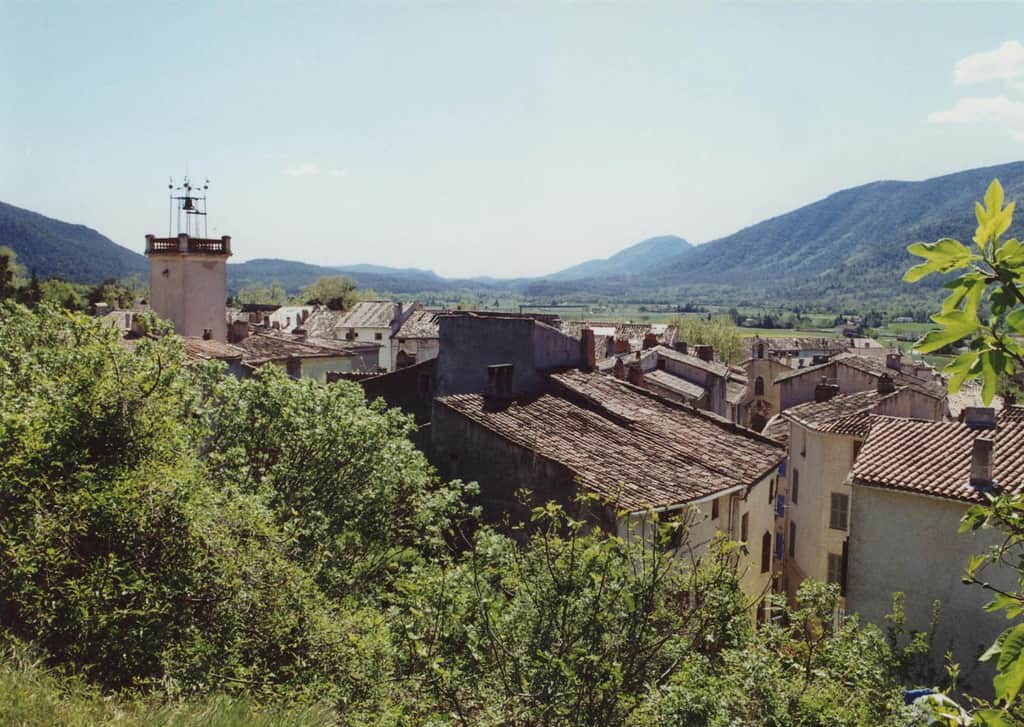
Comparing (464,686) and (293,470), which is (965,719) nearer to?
(464,686)

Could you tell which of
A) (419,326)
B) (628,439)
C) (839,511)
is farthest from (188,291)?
(419,326)

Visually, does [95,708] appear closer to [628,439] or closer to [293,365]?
[628,439]

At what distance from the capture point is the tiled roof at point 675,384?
37.6 m

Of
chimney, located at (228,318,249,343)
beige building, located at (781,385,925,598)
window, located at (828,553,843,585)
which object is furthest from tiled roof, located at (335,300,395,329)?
window, located at (828,553,843,585)

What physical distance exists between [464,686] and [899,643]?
12.8m

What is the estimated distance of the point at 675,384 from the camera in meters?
39.4

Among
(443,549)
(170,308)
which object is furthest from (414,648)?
(170,308)

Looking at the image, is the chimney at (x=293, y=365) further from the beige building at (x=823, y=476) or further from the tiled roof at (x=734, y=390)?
the tiled roof at (x=734, y=390)

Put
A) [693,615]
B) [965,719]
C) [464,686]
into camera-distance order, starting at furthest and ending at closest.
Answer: [693,615], [464,686], [965,719]

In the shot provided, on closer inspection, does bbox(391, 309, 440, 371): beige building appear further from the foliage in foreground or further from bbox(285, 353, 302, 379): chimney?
the foliage in foreground

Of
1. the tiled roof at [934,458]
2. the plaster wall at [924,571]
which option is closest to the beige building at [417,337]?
the tiled roof at [934,458]

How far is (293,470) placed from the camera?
13.9 meters

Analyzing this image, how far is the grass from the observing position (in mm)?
6488

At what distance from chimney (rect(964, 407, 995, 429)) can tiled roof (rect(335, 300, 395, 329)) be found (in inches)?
2320
